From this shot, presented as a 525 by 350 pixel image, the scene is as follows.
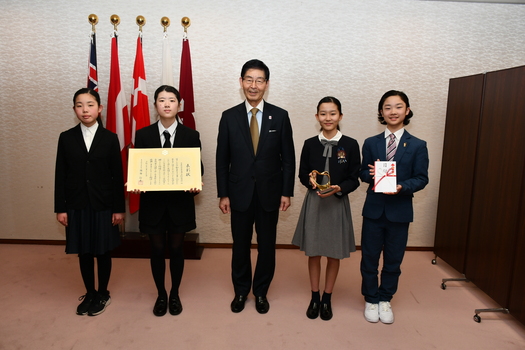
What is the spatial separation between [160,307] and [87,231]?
0.73 metres

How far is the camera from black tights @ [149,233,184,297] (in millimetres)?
2385

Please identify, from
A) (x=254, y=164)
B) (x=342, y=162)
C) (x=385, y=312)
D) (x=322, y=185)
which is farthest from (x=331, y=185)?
(x=385, y=312)

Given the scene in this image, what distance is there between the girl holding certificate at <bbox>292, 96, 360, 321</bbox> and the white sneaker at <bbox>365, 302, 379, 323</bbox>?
26 centimetres

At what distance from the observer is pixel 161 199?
2314 millimetres

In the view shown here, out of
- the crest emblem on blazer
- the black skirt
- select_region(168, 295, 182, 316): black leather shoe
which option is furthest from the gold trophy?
the black skirt

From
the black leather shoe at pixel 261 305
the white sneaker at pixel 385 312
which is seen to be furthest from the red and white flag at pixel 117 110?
the white sneaker at pixel 385 312

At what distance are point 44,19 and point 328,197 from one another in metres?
3.32

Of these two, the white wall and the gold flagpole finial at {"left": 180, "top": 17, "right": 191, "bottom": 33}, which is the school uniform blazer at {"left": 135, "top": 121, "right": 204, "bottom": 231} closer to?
the white wall

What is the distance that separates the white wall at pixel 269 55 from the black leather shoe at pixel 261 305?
1.54 meters

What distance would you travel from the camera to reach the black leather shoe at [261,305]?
2514 mm

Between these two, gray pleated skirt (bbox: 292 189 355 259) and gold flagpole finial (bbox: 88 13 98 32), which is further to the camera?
gold flagpole finial (bbox: 88 13 98 32)

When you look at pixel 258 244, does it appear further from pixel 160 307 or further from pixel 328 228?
pixel 160 307

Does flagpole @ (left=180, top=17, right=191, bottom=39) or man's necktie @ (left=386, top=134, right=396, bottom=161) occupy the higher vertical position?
flagpole @ (left=180, top=17, right=191, bottom=39)

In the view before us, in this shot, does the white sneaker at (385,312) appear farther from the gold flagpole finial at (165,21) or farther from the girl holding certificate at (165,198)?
the gold flagpole finial at (165,21)
